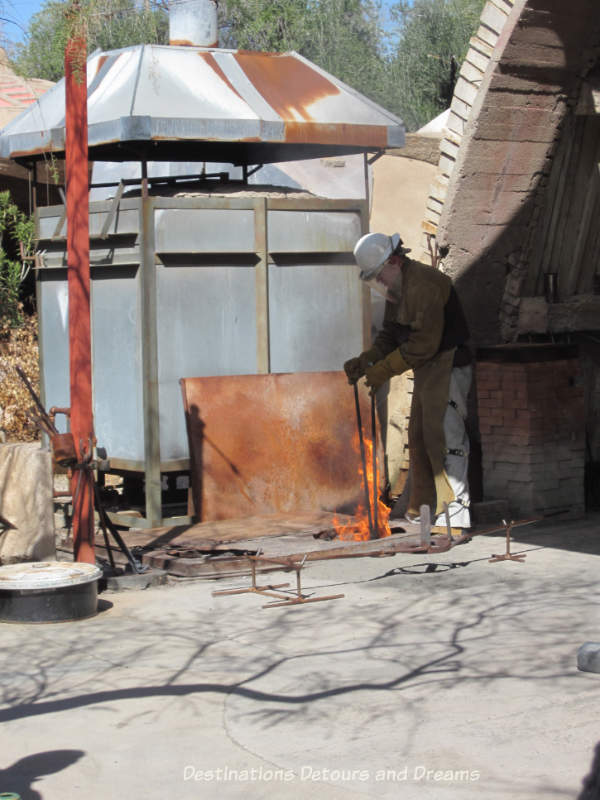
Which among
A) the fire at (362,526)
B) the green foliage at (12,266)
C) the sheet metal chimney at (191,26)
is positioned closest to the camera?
the fire at (362,526)

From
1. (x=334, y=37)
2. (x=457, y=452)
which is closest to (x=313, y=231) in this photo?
(x=457, y=452)

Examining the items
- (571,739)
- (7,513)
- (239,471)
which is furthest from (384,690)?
(239,471)

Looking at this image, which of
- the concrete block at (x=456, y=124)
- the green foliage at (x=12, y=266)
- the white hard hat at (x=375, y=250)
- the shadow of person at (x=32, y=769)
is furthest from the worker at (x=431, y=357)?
the green foliage at (x=12, y=266)

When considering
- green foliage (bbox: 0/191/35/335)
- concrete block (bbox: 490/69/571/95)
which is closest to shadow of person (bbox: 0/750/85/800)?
concrete block (bbox: 490/69/571/95)

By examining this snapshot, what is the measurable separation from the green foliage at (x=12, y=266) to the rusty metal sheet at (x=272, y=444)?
4740 millimetres

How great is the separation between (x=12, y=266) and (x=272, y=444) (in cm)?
581

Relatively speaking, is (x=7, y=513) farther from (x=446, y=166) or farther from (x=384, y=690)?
(x=446, y=166)

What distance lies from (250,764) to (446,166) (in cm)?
610

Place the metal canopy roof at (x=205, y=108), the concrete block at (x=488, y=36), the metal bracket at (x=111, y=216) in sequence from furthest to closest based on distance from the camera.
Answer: the metal bracket at (x=111, y=216) < the metal canopy roof at (x=205, y=108) < the concrete block at (x=488, y=36)

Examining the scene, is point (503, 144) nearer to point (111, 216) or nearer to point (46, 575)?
point (111, 216)

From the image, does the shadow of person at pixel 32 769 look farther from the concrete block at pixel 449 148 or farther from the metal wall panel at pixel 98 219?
the concrete block at pixel 449 148

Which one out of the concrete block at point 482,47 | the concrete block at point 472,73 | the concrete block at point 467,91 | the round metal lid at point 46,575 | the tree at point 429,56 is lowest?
the round metal lid at point 46,575

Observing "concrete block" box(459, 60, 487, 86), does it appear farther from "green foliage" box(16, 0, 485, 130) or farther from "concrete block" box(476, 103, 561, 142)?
"green foliage" box(16, 0, 485, 130)

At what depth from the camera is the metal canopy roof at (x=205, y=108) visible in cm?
859
